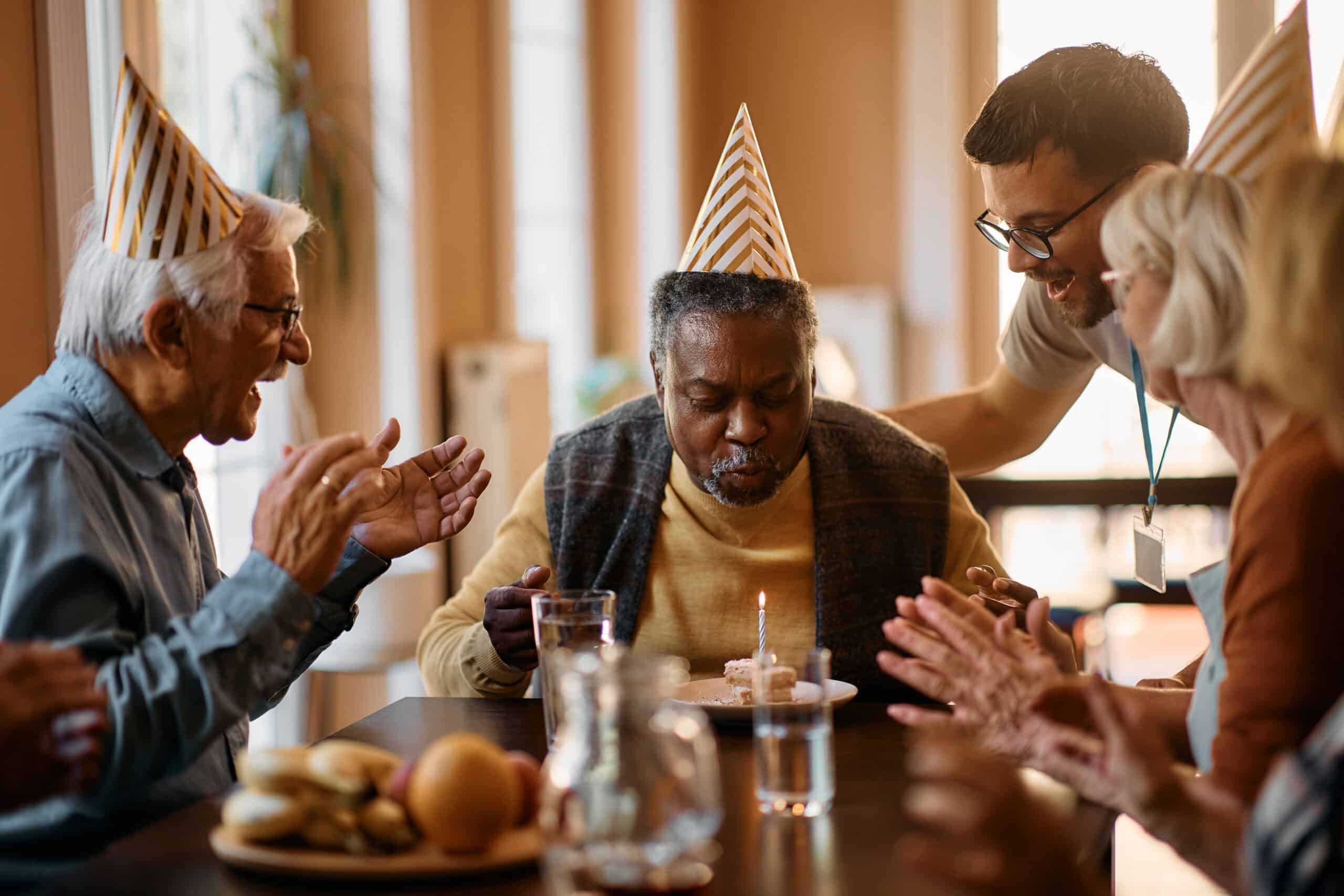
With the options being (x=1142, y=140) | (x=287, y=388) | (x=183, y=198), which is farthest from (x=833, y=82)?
(x=183, y=198)

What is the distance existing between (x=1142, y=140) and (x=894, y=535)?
776 mm

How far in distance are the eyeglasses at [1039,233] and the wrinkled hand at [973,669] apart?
898 mm

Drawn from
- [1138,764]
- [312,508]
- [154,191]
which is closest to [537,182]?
[154,191]

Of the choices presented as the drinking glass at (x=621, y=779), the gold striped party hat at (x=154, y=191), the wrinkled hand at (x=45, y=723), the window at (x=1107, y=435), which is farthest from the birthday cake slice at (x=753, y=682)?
the window at (x=1107, y=435)

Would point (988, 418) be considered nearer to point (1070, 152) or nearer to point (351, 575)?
point (1070, 152)

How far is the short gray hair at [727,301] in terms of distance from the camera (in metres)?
2.09

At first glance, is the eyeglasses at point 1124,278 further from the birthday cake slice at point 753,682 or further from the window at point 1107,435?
the window at point 1107,435

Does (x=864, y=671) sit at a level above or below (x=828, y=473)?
below

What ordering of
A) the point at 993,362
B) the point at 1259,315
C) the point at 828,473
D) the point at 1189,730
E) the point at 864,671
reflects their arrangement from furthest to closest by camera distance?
the point at 993,362 → the point at 828,473 → the point at 864,671 → the point at 1189,730 → the point at 1259,315

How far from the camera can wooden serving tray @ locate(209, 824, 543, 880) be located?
1.12m

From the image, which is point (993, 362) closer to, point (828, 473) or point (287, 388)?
point (287, 388)

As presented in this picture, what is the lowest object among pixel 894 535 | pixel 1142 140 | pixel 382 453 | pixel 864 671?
pixel 864 671

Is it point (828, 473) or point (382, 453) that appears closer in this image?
point (382, 453)

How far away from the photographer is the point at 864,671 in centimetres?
208
